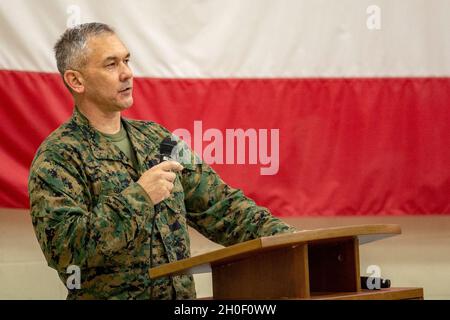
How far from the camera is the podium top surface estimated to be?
1.66 metres

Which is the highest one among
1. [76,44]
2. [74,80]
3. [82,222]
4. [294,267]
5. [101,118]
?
[76,44]

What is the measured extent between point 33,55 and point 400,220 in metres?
1.61

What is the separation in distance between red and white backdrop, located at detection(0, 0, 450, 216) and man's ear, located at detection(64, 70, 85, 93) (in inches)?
25.5

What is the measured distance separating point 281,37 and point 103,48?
3.14ft

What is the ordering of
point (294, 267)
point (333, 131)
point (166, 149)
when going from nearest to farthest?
point (294, 267), point (166, 149), point (333, 131)

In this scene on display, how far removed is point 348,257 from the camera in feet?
6.28

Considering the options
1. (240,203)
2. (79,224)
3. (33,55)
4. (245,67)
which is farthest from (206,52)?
(79,224)

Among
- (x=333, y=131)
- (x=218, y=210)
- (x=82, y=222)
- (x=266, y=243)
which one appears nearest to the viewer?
(x=266, y=243)

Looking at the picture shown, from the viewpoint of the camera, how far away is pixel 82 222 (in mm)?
2096

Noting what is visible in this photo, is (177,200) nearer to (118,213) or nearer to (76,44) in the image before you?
(118,213)

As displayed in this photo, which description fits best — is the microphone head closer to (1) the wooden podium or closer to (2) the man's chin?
(2) the man's chin

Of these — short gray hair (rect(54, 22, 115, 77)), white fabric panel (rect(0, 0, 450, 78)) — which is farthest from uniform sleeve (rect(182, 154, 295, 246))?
white fabric panel (rect(0, 0, 450, 78))

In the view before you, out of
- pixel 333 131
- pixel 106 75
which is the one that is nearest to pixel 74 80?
pixel 106 75

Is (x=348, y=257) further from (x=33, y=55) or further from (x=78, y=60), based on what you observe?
(x=33, y=55)
